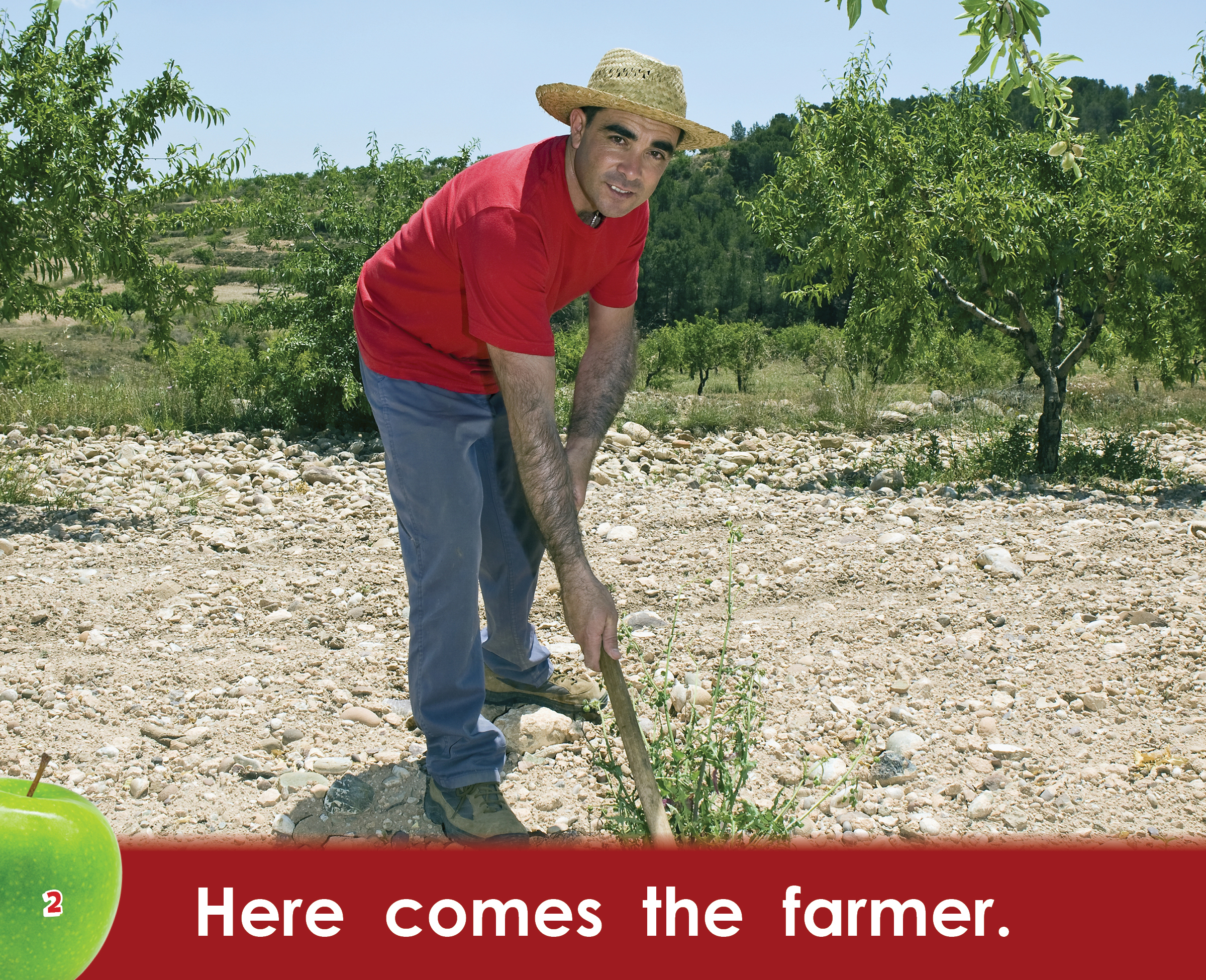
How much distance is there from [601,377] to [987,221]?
518 centimetres

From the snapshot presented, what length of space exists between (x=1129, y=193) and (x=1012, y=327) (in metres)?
1.28

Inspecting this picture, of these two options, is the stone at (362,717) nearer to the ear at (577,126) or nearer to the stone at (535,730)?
the stone at (535,730)

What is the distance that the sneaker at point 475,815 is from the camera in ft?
8.49

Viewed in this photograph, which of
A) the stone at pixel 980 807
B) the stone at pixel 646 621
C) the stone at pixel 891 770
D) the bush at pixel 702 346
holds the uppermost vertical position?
the bush at pixel 702 346

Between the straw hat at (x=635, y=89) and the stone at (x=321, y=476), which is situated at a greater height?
the straw hat at (x=635, y=89)

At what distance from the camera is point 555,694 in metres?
3.31

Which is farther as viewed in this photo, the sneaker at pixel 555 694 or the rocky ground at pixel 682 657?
the sneaker at pixel 555 694

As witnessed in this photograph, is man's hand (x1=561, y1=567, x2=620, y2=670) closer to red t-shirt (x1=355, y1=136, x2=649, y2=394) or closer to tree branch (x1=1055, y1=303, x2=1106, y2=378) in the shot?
red t-shirt (x1=355, y1=136, x2=649, y2=394)

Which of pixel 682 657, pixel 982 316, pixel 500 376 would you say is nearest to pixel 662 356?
pixel 982 316

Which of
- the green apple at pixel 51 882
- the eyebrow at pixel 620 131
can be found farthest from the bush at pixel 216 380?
the green apple at pixel 51 882

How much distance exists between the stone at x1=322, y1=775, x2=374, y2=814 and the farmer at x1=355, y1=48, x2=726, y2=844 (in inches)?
7.1

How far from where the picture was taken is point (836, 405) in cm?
1047

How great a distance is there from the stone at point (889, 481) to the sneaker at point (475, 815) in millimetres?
4965

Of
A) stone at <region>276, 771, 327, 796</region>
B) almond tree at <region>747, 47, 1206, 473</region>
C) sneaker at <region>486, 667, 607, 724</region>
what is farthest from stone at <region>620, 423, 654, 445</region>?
stone at <region>276, 771, 327, 796</region>
